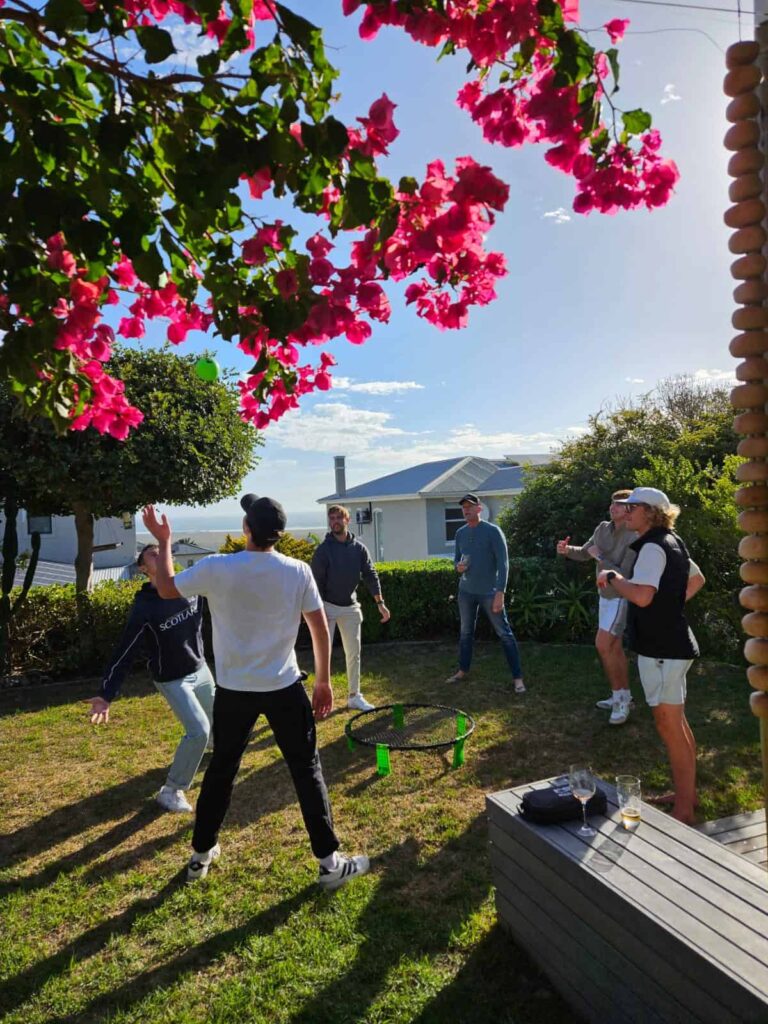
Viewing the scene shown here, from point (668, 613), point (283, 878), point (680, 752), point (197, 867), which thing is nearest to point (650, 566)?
point (668, 613)

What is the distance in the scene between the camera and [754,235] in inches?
68.9

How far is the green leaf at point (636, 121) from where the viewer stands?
189 cm

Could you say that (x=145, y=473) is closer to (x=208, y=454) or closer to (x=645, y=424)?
(x=208, y=454)

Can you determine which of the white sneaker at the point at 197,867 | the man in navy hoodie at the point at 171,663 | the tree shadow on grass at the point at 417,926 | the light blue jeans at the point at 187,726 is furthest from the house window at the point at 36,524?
the tree shadow on grass at the point at 417,926

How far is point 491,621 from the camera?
6992mm

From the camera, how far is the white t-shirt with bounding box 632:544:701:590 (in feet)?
11.7

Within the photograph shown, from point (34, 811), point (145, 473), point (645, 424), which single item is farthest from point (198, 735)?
point (645, 424)

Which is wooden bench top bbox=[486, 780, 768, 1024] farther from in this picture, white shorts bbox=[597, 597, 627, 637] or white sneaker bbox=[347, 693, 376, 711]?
white sneaker bbox=[347, 693, 376, 711]

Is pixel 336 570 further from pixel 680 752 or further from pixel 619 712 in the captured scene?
pixel 680 752

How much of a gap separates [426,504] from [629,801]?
22.7 m

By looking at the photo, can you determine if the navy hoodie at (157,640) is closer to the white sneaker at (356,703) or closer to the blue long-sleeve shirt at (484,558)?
the white sneaker at (356,703)

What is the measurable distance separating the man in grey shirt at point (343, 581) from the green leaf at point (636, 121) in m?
4.61

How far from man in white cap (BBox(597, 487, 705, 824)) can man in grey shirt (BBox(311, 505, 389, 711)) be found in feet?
10.0

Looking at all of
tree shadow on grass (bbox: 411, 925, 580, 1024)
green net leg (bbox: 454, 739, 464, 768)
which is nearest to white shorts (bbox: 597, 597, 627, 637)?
green net leg (bbox: 454, 739, 464, 768)
